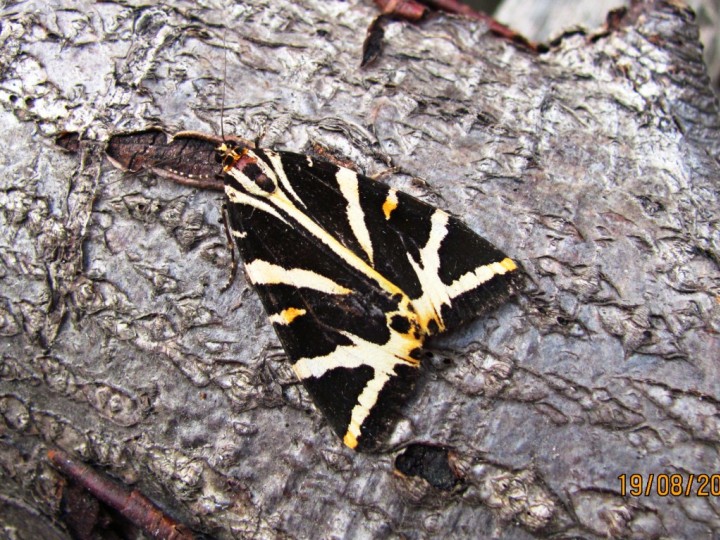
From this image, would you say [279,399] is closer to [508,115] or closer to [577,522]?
[577,522]

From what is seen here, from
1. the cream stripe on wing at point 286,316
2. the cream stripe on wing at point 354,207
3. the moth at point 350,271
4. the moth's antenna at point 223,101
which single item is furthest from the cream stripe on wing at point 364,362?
the moth's antenna at point 223,101

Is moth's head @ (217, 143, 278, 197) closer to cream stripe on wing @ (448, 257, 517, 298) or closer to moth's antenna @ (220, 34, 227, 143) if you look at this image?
moth's antenna @ (220, 34, 227, 143)

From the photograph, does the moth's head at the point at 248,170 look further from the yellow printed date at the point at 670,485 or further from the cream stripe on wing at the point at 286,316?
the yellow printed date at the point at 670,485

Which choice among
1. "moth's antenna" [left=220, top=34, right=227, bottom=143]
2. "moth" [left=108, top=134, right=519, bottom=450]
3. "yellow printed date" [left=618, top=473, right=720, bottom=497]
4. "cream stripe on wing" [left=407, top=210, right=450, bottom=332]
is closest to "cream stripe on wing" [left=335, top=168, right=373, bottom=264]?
"moth" [left=108, top=134, right=519, bottom=450]

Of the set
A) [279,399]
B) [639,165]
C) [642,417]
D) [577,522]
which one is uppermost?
[639,165]

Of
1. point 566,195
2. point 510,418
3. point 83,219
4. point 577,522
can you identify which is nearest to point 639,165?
point 566,195

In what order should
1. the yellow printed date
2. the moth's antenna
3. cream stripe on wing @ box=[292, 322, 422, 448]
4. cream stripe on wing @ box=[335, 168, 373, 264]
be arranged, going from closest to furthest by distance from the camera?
the yellow printed date, cream stripe on wing @ box=[292, 322, 422, 448], the moth's antenna, cream stripe on wing @ box=[335, 168, 373, 264]
